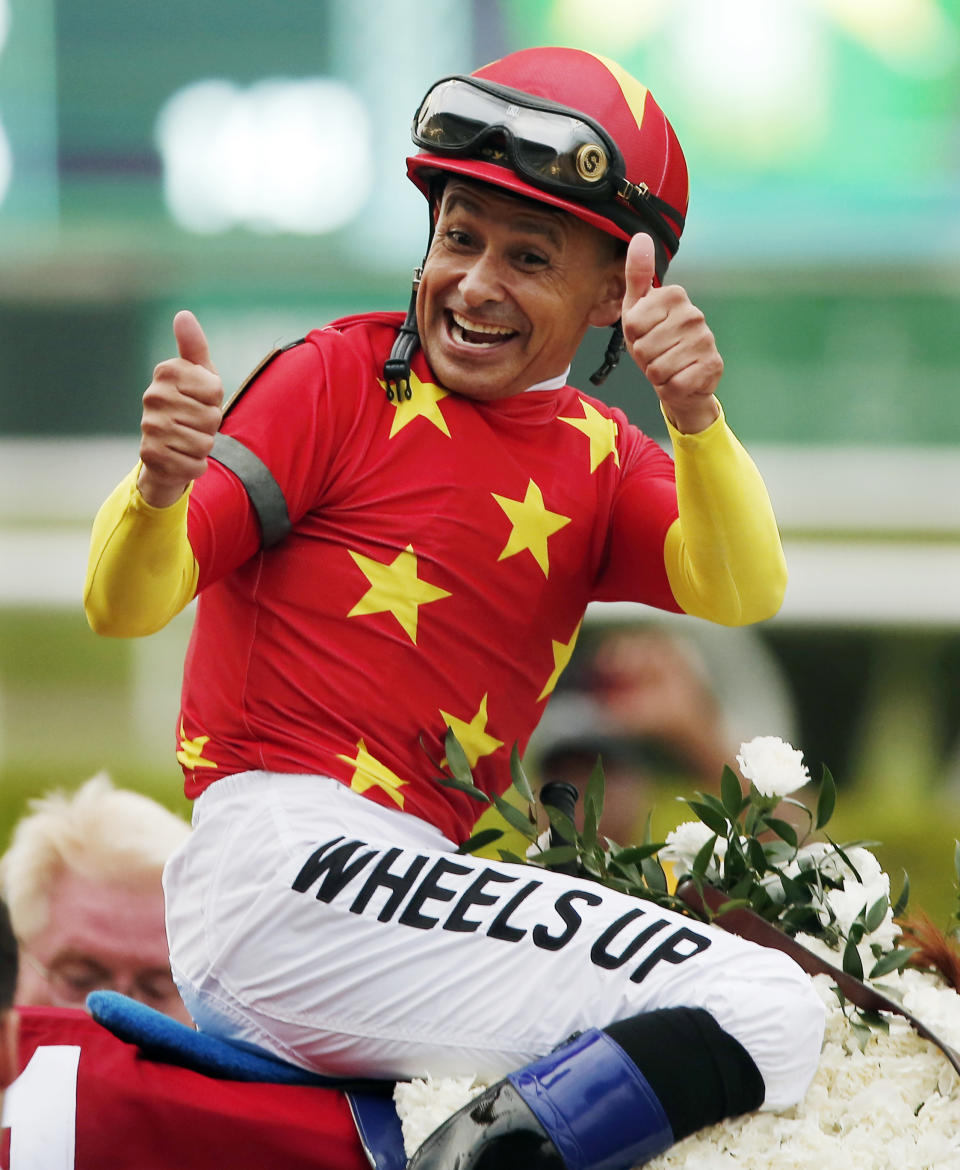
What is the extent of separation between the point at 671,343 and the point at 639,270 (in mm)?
113

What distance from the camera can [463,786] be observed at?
2.12 meters

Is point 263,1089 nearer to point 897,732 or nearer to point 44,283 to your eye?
point 897,732

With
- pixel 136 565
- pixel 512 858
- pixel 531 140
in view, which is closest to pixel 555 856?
pixel 512 858

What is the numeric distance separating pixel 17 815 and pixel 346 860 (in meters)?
5.06

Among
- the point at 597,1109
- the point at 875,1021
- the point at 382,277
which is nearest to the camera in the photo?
the point at 597,1109

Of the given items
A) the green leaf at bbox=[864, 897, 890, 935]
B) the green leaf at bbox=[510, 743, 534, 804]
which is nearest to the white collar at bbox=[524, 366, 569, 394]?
the green leaf at bbox=[510, 743, 534, 804]

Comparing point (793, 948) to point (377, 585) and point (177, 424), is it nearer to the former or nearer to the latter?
point (377, 585)

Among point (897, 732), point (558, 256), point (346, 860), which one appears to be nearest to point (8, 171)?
point (897, 732)

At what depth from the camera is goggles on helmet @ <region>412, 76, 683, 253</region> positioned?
7.11ft

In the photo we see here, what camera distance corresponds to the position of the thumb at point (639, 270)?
80.7 inches

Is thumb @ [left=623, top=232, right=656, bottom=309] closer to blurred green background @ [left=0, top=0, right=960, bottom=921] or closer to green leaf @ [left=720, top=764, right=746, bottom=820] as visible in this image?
green leaf @ [left=720, top=764, right=746, bottom=820]

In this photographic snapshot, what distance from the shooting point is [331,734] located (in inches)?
83.2

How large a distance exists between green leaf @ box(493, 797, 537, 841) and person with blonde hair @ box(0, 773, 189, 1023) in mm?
1311

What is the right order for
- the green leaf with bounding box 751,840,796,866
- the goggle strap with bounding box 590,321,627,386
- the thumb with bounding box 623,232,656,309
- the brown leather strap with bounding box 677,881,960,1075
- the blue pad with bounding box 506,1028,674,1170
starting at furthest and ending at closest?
the goggle strap with bounding box 590,321,627,386 < the green leaf with bounding box 751,840,796,866 < the thumb with bounding box 623,232,656,309 < the brown leather strap with bounding box 677,881,960,1075 < the blue pad with bounding box 506,1028,674,1170
